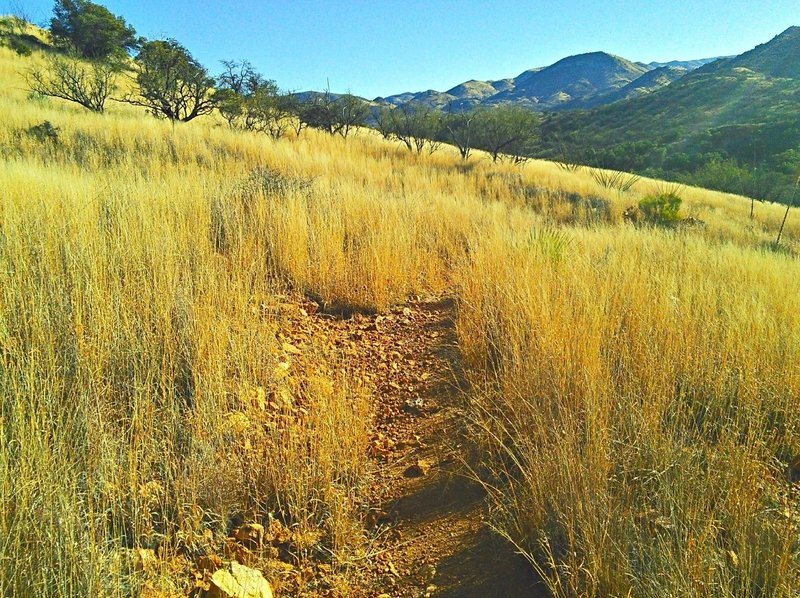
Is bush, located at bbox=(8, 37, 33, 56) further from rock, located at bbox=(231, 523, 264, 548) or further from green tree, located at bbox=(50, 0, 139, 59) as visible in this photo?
rock, located at bbox=(231, 523, 264, 548)

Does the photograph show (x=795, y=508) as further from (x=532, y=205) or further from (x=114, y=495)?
(x=532, y=205)

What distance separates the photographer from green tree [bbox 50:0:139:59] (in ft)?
84.0

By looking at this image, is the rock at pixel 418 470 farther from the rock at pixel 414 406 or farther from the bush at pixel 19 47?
the bush at pixel 19 47

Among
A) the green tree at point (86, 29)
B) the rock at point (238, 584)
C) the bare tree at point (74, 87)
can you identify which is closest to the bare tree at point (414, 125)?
the bare tree at point (74, 87)

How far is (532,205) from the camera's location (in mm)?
10602

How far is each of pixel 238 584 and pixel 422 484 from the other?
100 cm

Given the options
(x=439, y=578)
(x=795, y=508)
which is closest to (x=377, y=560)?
(x=439, y=578)

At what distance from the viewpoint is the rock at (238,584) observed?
141cm

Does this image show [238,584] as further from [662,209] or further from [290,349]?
[662,209]

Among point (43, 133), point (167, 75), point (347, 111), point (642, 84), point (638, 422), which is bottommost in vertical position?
point (638, 422)

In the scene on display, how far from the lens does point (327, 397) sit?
2334 millimetres

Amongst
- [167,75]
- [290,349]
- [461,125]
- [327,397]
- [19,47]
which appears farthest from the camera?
[461,125]

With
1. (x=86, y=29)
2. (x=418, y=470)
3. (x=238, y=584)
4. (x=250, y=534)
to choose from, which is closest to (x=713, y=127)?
(x=86, y=29)

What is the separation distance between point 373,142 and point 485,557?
Result: 17.0 metres
